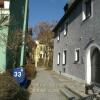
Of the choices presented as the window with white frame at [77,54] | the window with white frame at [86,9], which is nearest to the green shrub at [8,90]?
the window with white frame at [86,9]

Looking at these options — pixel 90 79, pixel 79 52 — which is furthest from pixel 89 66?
pixel 79 52

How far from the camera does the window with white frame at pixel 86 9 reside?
17.7 meters

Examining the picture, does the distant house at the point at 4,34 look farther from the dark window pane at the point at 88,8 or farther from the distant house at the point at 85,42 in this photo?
the dark window pane at the point at 88,8

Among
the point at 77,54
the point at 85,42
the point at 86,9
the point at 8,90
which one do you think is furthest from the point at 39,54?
the point at 8,90

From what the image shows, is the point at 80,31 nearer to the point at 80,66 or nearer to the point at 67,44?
the point at 80,66

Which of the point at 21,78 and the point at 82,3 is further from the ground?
the point at 82,3

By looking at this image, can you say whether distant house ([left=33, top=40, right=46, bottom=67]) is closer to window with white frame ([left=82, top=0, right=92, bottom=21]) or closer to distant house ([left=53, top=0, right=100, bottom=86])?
distant house ([left=53, top=0, right=100, bottom=86])

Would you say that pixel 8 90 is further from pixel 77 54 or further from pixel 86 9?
pixel 77 54

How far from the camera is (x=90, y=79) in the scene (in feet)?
58.0

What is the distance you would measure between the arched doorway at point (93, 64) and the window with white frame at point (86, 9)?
6.86 ft

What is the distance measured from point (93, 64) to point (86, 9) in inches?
147

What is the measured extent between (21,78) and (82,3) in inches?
293

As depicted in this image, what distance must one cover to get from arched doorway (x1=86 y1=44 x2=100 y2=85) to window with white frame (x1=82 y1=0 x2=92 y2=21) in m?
2.09

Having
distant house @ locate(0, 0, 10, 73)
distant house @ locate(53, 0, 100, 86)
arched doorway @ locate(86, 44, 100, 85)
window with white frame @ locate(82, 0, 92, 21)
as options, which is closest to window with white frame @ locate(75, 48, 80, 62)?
distant house @ locate(53, 0, 100, 86)
